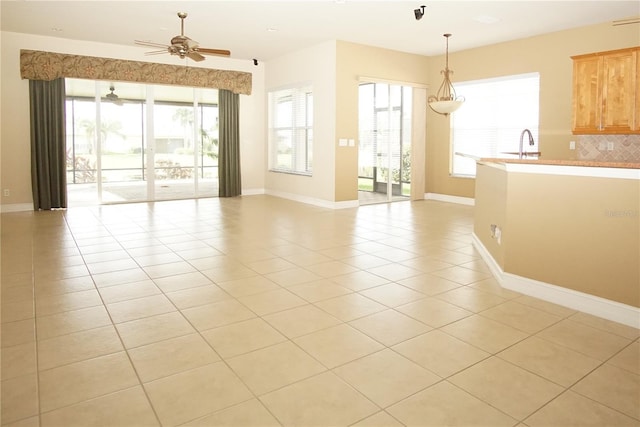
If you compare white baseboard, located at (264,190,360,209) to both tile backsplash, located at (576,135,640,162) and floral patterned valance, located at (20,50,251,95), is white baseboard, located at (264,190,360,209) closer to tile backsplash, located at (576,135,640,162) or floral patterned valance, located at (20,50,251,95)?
floral patterned valance, located at (20,50,251,95)

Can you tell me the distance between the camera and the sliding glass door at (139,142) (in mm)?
8562

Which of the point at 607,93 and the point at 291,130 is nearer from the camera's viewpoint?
the point at 607,93

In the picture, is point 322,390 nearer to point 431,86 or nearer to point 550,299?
point 550,299

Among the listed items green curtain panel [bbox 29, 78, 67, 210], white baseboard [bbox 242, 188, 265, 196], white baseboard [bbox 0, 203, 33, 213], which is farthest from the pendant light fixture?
white baseboard [bbox 0, 203, 33, 213]

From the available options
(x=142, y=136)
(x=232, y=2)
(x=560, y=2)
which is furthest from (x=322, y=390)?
(x=142, y=136)

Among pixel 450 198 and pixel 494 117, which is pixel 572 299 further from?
pixel 450 198

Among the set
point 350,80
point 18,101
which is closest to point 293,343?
point 350,80

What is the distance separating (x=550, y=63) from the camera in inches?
287

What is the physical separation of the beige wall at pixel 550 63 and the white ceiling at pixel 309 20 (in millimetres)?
176

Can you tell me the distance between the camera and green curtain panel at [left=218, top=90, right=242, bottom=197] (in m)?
9.67

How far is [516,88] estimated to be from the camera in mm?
7918

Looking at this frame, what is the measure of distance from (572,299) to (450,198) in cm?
600

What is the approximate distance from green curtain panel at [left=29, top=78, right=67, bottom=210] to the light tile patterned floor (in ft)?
10.1

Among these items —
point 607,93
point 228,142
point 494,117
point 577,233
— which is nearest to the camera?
point 577,233
